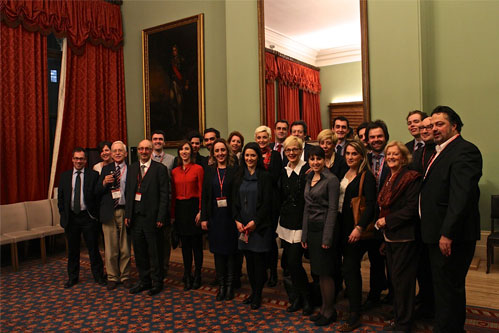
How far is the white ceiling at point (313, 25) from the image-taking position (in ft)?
17.0

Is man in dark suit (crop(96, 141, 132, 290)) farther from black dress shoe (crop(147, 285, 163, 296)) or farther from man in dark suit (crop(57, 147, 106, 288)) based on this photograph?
black dress shoe (crop(147, 285, 163, 296))

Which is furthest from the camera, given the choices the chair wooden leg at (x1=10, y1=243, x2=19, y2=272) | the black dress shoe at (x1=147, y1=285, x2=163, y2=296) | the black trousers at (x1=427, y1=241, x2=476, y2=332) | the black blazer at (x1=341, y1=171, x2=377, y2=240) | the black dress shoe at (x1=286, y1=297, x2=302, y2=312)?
the chair wooden leg at (x1=10, y1=243, x2=19, y2=272)

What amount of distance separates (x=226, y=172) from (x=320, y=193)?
107 cm

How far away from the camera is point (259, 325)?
10.5ft

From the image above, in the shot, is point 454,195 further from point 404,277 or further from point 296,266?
point 296,266

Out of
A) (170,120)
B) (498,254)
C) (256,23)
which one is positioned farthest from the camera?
(170,120)

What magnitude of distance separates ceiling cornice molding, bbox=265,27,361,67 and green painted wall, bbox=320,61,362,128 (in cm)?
8

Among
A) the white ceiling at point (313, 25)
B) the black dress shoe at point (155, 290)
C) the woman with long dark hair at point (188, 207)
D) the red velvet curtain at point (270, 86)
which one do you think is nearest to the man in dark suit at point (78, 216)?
the black dress shoe at point (155, 290)

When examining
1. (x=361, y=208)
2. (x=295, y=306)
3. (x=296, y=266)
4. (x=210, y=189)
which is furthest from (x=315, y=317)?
(x=210, y=189)

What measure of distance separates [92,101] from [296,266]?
17.5 ft

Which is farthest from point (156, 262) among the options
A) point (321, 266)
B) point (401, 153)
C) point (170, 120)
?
point (170, 120)

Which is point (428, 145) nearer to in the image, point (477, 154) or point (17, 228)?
point (477, 154)

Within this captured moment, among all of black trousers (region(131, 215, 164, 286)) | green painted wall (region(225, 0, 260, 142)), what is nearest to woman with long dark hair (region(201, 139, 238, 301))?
black trousers (region(131, 215, 164, 286))

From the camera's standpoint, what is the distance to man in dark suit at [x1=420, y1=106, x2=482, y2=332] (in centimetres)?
250
